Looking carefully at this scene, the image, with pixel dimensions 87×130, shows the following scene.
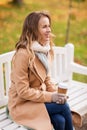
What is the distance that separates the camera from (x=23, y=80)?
370 cm

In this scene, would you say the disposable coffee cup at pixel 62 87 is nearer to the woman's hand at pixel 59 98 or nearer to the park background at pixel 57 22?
the woman's hand at pixel 59 98

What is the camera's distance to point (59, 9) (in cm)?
1045

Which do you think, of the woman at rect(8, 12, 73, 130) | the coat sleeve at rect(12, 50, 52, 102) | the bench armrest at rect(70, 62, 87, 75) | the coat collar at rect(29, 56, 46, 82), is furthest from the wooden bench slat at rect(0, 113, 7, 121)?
the bench armrest at rect(70, 62, 87, 75)

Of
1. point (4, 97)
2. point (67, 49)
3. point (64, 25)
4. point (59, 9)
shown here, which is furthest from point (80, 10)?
point (4, 97)

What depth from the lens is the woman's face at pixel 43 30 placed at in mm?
3789

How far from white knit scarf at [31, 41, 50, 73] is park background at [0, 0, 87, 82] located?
2814 millimetres

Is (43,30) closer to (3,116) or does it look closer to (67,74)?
(3,116)

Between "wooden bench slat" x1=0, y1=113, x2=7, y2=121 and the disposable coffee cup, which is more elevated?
the disposable coffee cup

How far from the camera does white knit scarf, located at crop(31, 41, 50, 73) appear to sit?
3791 millimetres

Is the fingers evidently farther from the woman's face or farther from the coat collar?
the woman's face

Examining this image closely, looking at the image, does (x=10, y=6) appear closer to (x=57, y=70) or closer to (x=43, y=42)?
(x=57, y=70)

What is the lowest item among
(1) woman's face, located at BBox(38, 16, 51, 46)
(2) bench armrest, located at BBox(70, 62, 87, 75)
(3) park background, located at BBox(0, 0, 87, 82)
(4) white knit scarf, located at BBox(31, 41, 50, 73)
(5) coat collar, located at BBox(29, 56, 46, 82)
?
(3) park background, located at BBox(0, 0, 87, 82)

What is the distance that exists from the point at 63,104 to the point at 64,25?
222 inches

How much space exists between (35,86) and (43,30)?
533 mm
